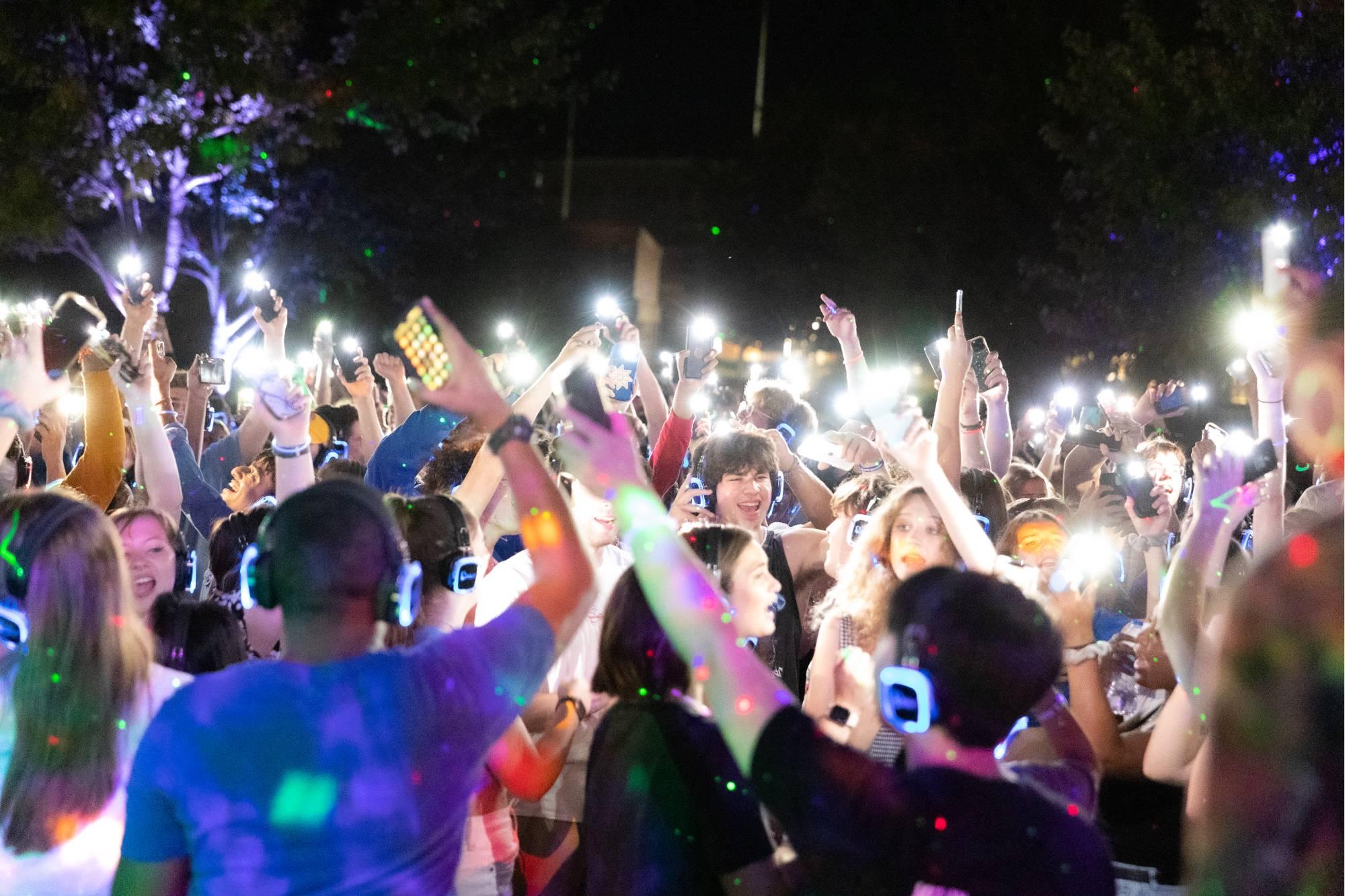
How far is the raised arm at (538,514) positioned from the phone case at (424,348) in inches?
0.7

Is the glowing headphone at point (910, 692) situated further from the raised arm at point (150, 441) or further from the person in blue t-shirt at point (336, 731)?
the raised arm at point (150, 441)

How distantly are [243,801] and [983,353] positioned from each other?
4.76 metres

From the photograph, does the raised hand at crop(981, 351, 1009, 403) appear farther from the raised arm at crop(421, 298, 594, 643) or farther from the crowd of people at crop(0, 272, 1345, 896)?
the raised arm at crop(421, 298, 594, 643)

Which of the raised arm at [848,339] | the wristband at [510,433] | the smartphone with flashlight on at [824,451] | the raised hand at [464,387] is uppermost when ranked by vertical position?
the raised arm at [848,339]

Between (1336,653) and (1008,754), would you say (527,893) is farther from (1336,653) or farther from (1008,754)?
(1336,653)

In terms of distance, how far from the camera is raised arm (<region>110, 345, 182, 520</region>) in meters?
4.03

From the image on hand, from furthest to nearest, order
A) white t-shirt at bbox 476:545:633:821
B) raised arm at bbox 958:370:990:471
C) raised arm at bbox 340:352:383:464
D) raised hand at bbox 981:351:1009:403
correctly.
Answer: raised arm at bbox 340:352:383:464
raised hand at bbox 981:351:1009:403
raised arm at bbox 958:370:990:471
white t-shirt at bbox 476:545:633:821

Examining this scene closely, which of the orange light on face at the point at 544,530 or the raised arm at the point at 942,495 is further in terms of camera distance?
the raised arm at the point at 942,495

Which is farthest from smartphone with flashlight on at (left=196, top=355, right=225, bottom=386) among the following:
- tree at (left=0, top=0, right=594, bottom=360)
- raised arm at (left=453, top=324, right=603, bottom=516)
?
tree at (left=0, top=0, right=594, bottom=360)

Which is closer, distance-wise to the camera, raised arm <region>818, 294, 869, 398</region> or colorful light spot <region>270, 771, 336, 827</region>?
colorful light spot <region>270, 771, 336, 827</region>

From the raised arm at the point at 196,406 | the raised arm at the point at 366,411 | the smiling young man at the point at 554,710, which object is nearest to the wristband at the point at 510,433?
the smiling young man at the point at 554,710

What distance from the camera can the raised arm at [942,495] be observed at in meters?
3.26

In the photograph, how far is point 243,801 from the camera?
6.37 feet

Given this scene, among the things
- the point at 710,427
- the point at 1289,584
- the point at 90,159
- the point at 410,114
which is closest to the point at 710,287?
the point at 410,114
